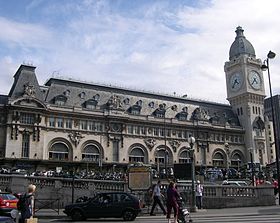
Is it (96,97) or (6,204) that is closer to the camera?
(6,204)

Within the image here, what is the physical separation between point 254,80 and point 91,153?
165 feet

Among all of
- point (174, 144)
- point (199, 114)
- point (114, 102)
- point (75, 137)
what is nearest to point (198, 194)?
point (75, 137)

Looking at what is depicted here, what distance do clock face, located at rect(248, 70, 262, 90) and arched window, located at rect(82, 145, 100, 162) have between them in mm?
47303

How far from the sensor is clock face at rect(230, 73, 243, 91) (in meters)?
100

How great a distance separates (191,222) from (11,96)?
2210 inches

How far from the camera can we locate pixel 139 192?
27922mm

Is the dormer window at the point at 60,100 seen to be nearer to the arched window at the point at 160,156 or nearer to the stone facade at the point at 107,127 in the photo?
the stone facade at the point at 107,127

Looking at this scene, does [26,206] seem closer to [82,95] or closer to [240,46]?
[82,95]

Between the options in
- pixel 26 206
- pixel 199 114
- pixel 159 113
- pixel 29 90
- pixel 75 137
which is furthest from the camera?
pixel 199 114

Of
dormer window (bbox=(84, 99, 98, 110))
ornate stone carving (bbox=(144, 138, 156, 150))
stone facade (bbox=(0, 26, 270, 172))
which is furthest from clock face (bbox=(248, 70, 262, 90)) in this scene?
dormer window (bbox=(84, 99, 98, 110))

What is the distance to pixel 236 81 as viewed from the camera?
101 m

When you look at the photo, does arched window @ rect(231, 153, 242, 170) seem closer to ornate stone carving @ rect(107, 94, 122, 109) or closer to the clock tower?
the clock tower

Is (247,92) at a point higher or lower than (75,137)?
higher

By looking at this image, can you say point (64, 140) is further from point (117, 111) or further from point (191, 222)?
point (191, 222)
